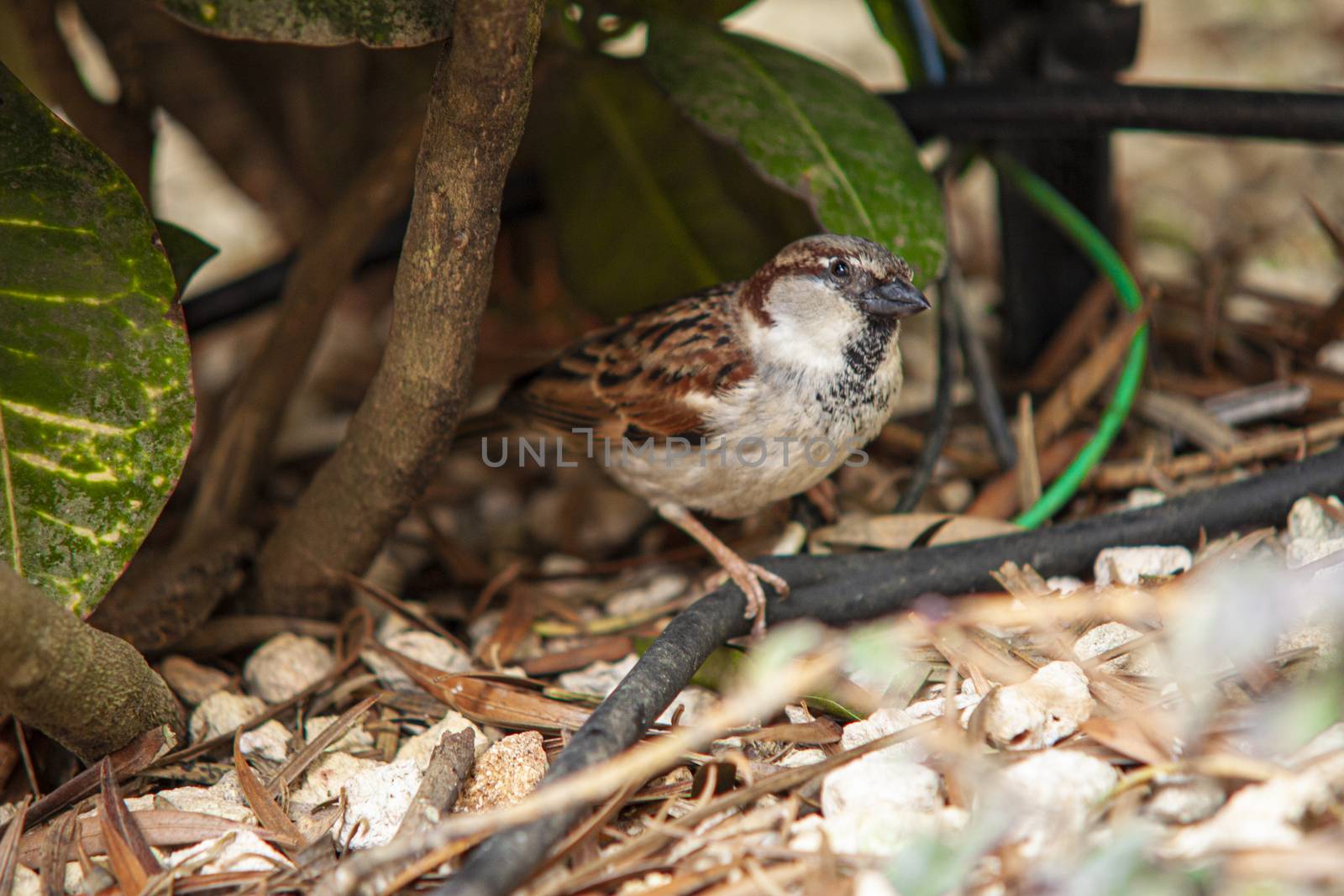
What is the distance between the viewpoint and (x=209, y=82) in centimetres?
305

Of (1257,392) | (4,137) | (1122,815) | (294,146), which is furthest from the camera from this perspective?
(294,146)

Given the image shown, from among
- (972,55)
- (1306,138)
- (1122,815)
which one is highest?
(972,55)

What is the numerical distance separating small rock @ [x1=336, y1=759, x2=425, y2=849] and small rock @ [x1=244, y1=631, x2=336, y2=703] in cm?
45

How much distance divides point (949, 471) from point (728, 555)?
0.73m

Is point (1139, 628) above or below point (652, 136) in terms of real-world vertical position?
below

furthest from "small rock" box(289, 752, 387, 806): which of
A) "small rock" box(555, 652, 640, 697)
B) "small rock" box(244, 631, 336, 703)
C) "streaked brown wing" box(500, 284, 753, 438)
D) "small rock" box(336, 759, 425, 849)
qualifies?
"streaked brown wing" box(500, 284, 753, 438)

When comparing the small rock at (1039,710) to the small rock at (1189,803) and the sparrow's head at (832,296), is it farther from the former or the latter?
the sparrow's head at (832,296)

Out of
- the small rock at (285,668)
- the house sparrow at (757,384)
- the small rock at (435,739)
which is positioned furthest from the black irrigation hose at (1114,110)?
the small rock at (285,668)

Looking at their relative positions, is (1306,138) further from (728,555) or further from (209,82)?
(209,82)

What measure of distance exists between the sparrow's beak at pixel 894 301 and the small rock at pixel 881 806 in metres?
0.85

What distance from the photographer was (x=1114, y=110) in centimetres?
228

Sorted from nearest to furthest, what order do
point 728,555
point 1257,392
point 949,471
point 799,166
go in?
point 799,166
point 728,555
point 1257,392
point 949,471

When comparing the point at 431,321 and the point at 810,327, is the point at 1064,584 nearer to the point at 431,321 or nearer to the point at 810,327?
the point at 810,327

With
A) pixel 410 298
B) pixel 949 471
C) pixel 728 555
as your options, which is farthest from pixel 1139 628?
pixel 410 298
